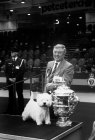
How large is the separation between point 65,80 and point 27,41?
37.2 feet

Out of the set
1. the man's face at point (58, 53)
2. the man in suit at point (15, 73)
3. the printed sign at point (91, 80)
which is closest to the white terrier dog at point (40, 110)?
the man's face at point (58, 53)

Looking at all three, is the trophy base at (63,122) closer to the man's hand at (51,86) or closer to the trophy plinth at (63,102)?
the trophy plinth at (63,102)

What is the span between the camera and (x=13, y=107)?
5570 millimetres

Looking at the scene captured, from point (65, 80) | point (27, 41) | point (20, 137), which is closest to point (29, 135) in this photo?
point (20, 137)

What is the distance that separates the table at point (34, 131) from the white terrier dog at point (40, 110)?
53mm

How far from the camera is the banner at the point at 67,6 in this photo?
14266mm

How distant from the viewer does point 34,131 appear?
84.5 inches

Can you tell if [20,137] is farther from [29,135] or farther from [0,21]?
[0,21]

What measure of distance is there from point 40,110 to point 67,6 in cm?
1305

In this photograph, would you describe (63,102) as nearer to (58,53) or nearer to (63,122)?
(63,122)

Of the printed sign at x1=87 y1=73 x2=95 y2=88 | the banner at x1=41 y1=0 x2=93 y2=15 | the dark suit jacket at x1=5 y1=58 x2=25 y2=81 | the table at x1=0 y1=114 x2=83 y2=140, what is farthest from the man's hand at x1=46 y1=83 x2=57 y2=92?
the banner at x1=41 y1=0 x2=93 y2=15

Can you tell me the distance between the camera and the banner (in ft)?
46.8

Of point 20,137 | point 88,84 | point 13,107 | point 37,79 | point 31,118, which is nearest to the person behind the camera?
point 20,137

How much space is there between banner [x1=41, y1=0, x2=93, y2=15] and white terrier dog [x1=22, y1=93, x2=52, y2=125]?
41.1ft
